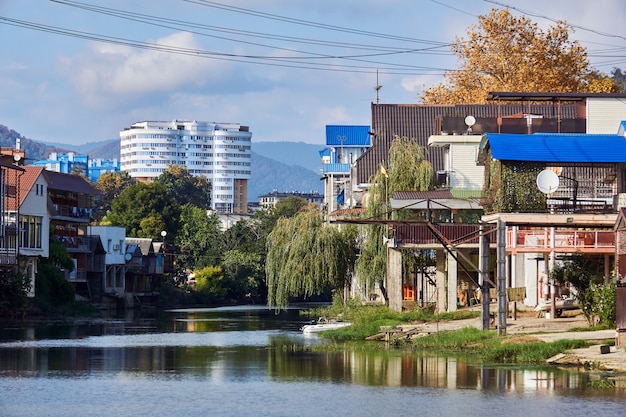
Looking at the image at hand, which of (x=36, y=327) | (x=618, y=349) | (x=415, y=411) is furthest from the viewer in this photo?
(x=36, y=327)

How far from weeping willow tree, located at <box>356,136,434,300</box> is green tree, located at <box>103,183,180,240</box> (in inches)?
2515

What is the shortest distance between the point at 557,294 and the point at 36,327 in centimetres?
2963

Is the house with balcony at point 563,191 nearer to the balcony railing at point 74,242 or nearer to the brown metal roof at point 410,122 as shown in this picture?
the brown metal roof at point 410,122

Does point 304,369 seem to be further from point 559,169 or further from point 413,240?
point 413,240

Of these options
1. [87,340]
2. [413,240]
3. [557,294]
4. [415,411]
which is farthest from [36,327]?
[415,411]

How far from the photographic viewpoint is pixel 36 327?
226ft

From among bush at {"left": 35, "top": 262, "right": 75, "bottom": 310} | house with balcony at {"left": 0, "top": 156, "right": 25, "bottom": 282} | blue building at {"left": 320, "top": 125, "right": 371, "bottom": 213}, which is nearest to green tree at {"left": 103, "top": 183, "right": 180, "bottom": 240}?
blue building at {"left": 320, "top": 125, "right": 371, "bottom": 213}

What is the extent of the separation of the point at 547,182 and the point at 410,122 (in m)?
34.9

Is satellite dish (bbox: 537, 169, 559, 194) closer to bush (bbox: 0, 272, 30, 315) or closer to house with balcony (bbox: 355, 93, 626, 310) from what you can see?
house with balcony (bbox: 355, 93, 626, 310)

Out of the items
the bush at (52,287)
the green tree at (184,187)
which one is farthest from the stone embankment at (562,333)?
the green tree at (184,187)

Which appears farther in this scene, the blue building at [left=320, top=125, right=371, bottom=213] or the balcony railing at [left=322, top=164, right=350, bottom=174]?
the balcony railing at [left=322, top=164, right=350, bottom=174]

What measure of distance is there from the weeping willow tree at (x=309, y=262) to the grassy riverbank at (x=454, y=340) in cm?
269

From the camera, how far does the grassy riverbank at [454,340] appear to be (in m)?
39.7

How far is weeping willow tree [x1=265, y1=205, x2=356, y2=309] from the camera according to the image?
65.3 meters
